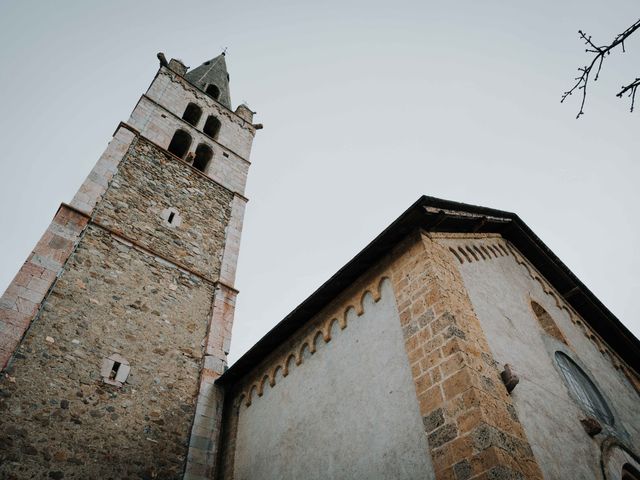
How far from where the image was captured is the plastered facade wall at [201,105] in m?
13.6

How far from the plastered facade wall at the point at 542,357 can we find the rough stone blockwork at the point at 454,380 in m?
0.46

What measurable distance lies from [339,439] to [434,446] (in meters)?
1.63

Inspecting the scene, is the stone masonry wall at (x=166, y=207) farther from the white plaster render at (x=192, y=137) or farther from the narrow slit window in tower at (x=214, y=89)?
the narrow slit window in tower at (x=214, y=89)

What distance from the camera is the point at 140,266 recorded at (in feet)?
28.3

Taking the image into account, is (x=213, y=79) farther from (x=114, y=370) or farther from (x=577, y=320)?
(x=577, y=320)

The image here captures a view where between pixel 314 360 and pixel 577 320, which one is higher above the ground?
pixel 577 320

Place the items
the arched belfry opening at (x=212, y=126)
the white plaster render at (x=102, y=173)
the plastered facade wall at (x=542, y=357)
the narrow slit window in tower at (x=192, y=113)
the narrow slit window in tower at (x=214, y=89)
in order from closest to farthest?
the plastered facade wall at (x=542, y=357), the white plaster render at (x=102, y=173), the narrow slit window in tower at (x=192, y=113), the arched belfry opening at (x=212, y=126), the narrow slit window in tower at (x=214, y=89)

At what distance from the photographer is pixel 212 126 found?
15.2 m

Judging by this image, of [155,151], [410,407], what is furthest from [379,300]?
[155,151]

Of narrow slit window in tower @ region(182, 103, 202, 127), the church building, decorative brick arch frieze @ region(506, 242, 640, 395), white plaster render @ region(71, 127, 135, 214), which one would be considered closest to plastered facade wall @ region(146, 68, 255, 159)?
narrow slit window in tower @ region(182, 103, 202, 127)

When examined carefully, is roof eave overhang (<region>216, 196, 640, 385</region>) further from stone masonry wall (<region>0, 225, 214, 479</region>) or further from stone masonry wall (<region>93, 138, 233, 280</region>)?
stone masonry wall (<region>93, 138, 233, 280</region>)

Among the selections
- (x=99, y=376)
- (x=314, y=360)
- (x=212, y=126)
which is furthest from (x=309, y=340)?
(x=212, y=126)

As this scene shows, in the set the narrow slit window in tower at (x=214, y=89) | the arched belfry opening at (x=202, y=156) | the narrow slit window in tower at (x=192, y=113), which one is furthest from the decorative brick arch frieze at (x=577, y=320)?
the narrow slit window in tower at (x=214, y=89)

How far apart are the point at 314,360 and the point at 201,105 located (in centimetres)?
1167
